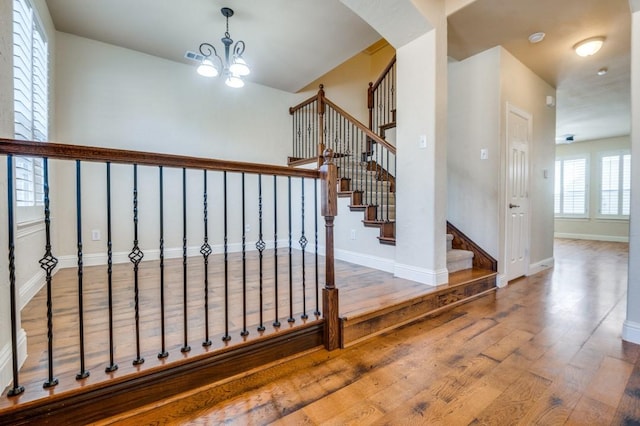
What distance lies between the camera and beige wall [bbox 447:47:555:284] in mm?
3354

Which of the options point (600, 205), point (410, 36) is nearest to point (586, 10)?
point (410, 36)

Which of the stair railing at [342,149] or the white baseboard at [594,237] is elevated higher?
the stair railing at [342,149]

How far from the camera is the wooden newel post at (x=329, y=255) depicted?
6.35 feet

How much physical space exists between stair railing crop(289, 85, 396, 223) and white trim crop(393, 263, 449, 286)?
2.83 ft

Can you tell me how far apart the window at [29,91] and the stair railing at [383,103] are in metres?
3.94

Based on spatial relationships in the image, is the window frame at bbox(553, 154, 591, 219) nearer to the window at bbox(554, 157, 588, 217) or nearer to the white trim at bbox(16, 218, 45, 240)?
the window at bbox(554, 157, 588, 217)

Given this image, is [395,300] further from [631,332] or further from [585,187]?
[585,187]

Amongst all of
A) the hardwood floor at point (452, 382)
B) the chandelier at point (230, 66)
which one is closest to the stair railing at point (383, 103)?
the chandelier at point (230, 66)

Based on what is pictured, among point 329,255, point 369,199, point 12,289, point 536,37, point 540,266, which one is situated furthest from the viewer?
point 540,266

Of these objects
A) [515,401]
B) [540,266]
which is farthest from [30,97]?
[540,266]

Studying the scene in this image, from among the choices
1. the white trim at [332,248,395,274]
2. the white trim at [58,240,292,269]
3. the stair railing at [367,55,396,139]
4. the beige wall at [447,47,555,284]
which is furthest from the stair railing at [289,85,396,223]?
the white trim at [58,240,292,269]

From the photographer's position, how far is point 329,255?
1.97 metres

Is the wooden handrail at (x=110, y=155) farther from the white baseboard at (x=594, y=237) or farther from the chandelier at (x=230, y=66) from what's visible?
the white baseboard at (x=594, y=237)

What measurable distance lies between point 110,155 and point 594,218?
10.2m
